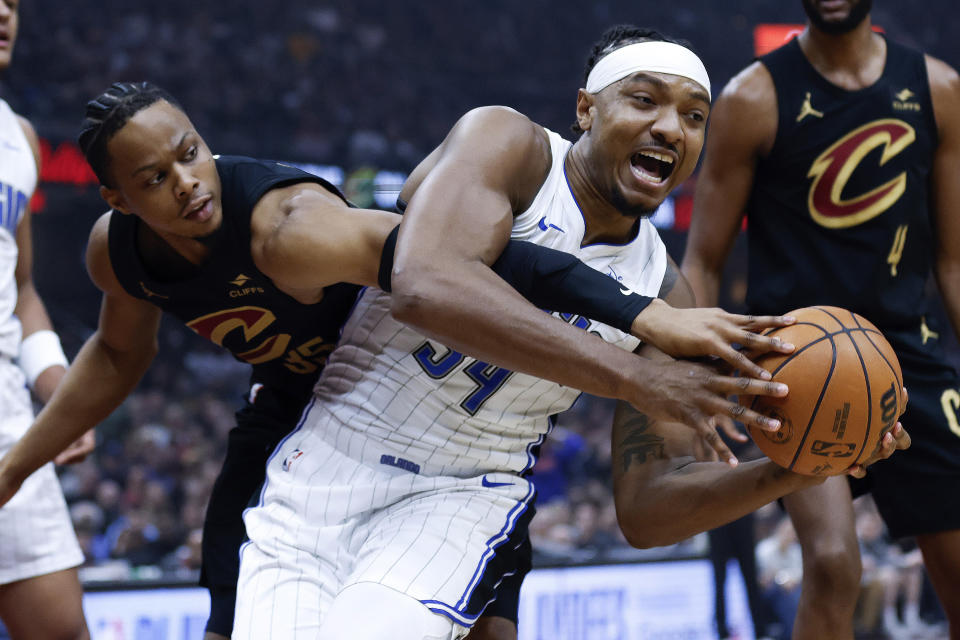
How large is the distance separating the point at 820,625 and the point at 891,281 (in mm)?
1152

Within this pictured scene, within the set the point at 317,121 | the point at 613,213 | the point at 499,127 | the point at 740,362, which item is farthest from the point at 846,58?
the point at 317,121

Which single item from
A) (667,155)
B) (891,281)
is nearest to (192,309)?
(667,155)

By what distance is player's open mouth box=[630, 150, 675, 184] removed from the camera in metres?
2.55

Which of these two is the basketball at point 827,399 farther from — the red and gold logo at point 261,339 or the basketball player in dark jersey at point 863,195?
Result: the red and gold logo at point 261,339

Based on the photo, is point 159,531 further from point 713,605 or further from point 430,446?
point 430,446

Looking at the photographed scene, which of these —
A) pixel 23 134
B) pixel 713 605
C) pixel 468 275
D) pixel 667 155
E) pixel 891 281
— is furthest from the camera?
pixel 713 605

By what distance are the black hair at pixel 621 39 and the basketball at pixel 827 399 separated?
1052 millimetres

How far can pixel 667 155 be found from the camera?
2.54 m

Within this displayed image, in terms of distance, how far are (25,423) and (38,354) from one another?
1.20 ft

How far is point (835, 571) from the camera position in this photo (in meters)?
2.88

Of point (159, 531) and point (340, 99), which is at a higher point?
point (340, 99)

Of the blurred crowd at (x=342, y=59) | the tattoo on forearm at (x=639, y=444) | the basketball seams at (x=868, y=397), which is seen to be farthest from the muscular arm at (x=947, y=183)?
the blurred crowd at (x=342, y=59)

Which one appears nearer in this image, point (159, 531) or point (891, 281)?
point (891, 281)

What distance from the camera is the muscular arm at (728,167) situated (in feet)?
10.8
